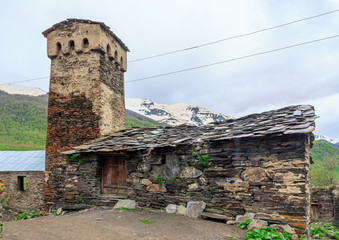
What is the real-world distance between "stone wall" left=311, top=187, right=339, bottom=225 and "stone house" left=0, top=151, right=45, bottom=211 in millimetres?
16322

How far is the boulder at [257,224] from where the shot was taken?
16.5 feet

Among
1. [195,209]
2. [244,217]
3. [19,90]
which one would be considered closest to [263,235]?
[244,217]

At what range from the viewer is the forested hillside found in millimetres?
25548

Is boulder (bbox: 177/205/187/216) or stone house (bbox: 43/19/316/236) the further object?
boulder (bbox: 177/205/187/216)

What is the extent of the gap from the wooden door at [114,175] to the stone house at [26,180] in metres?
5.64

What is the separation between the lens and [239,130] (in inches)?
242

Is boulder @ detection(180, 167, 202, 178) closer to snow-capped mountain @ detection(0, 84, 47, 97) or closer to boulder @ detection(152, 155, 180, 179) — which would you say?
boulder @ detection(152, 155, 180, 179)

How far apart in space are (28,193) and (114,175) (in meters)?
6.93

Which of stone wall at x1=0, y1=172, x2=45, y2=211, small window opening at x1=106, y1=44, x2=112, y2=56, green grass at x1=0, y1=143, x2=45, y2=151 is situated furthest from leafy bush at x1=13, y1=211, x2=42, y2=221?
green grass at x1=0, y1=143, x2=45, y2=151

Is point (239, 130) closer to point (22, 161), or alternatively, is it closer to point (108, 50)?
point (108, 50)

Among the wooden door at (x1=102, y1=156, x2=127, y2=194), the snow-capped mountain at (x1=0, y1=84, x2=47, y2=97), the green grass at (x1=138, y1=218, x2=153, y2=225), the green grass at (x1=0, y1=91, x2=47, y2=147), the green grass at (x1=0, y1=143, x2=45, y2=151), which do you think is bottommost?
the green grass at (x1=138, y1=218, x2=153, y2=225)

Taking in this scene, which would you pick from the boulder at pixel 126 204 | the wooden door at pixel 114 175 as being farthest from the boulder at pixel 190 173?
the wooden door at pixel 114 175

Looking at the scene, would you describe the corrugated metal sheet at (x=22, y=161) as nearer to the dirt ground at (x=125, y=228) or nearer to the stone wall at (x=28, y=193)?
the stone wall at (x=28, y=193)

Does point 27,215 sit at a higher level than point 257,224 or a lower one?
lower
